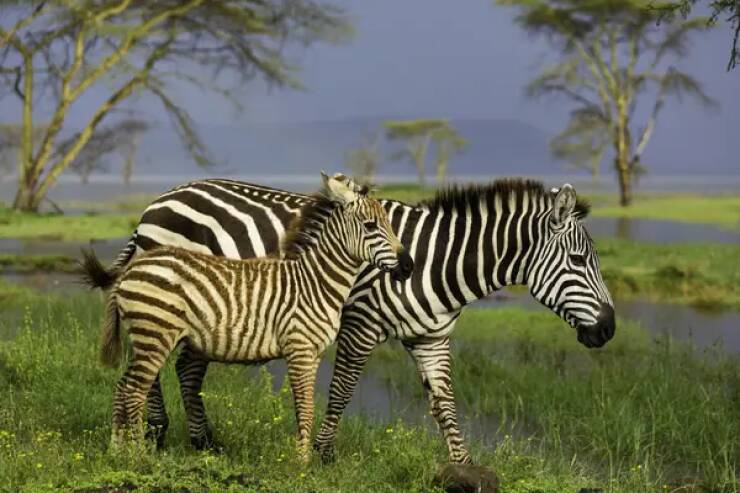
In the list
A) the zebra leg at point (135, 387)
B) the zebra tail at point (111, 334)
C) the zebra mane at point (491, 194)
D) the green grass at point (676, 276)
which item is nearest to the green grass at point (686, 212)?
the green grass at point (676, 276)

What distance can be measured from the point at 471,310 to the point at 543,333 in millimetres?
1600

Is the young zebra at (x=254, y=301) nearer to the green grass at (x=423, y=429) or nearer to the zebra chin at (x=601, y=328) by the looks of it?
the green grass at (x=423, y=429)

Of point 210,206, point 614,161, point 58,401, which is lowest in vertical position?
point 58,401

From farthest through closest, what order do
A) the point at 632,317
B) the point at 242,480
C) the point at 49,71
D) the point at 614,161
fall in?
the point at 614,161 → the point at 49,71 → the point at 632,317 → the point at 242,480

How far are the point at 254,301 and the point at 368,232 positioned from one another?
2.28 ft

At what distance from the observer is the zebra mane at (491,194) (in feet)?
16.9

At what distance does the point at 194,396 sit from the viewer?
559 centimetres

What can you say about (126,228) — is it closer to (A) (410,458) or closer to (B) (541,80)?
(B) (541,80)

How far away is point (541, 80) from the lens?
3419 centimetres

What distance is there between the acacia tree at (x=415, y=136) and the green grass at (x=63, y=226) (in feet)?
82.2

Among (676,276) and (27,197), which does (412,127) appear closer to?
(27,197)

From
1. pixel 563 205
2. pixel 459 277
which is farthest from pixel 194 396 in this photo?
pixel 563 205

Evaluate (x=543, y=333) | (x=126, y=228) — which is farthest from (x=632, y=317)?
(x=126, y=228)

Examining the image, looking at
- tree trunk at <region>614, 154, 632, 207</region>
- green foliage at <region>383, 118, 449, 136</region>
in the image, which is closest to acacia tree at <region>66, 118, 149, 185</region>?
green foliage at <region>383, 118, 449, 136</region>
